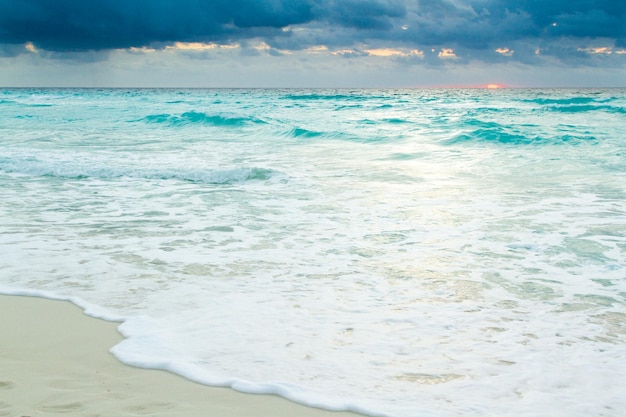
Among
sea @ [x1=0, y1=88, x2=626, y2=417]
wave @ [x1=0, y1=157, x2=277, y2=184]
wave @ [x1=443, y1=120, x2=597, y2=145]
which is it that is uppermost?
wave @ [x1=443, y1=120, x2=597, y2=145]

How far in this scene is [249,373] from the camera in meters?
3.24

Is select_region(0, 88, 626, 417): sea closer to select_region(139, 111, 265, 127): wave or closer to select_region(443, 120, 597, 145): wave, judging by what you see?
select_region(443, 120, 597, 145): wave

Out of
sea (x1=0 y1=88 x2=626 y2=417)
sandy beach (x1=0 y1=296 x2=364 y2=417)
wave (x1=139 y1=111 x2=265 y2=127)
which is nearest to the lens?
sandy beach (x1=0 y1=296 x2=364 y2=417)

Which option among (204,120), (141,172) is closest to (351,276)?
(141,172)

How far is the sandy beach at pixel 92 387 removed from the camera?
2.79 metres

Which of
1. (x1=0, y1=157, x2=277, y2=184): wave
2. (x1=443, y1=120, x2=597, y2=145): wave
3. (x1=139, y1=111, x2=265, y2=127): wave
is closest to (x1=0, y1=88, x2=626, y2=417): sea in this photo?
(x1=0, y1=157, x2=277, y2=184): wave

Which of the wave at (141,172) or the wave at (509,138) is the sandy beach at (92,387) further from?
the wave at (509,138)

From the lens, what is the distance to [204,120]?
30.0m

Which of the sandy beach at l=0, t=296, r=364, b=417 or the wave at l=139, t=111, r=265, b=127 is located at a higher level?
the wave at l=139, t=111, r=265, b=127

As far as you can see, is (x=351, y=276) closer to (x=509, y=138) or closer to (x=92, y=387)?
(x=92, y=387)

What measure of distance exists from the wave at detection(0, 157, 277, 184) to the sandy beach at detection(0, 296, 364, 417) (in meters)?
7.18

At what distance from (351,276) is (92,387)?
2574 mm

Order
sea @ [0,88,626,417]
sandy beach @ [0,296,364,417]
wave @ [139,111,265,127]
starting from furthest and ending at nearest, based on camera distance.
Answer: wave @ [139,111,265,127], sea @ [0,88,626,417], sandy beach @ [0,296,364,417]

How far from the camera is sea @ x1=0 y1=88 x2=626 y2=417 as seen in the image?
322 cm
